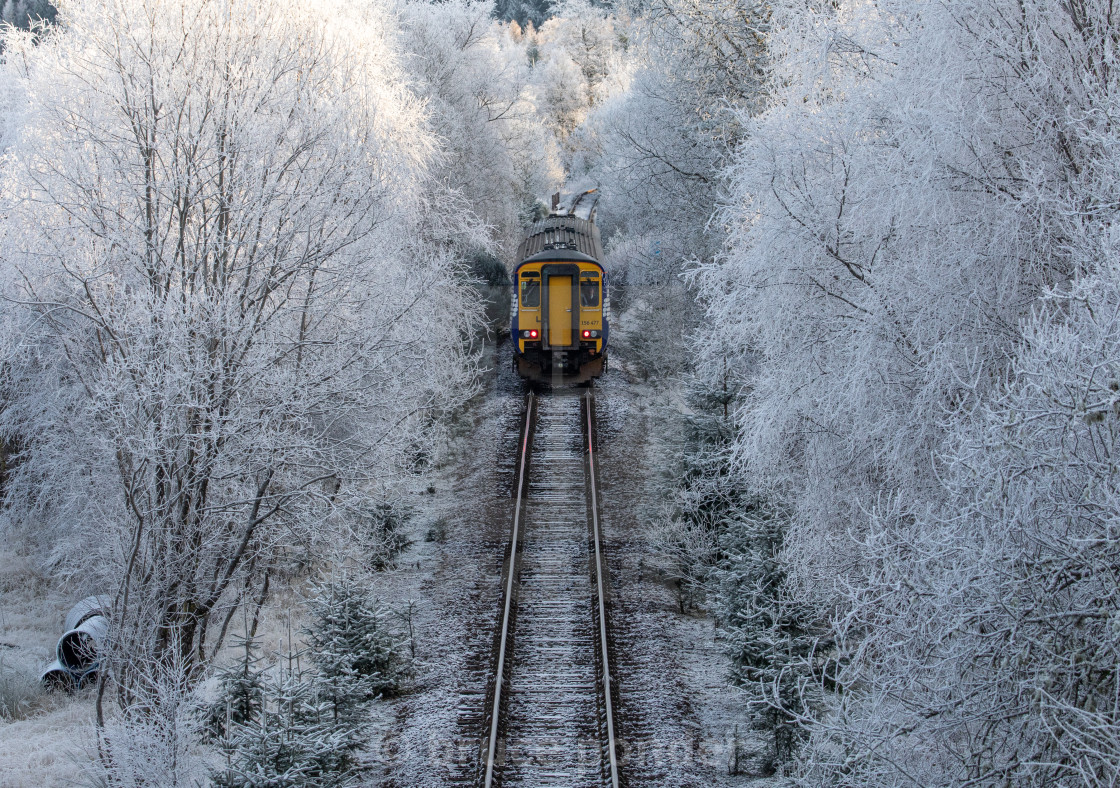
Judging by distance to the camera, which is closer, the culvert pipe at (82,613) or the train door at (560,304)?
the culvert pipe at (82,613)

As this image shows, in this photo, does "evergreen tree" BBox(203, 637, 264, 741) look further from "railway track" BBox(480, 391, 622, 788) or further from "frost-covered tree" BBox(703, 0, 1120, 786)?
"frost-covered tree" BBox(703, 0, 1120, 786)

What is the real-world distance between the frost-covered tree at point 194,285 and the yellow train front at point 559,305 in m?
7.66

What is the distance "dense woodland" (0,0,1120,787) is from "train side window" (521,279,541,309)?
468 cm

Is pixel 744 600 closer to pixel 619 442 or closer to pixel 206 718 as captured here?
pixel 206 718

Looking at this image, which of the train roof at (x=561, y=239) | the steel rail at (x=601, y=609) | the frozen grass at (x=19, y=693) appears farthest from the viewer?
the train roof at (x=561, y=239)

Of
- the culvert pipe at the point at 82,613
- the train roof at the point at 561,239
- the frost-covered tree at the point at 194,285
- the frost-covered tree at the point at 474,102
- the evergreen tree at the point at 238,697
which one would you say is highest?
the frost-covered tree at the point at 474,102

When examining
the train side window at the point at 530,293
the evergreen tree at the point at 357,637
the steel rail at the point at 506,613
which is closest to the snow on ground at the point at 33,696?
the evergreen tree at the point at 357,637

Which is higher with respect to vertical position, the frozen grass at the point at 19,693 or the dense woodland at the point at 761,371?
the dense woodland at the point at 761,371

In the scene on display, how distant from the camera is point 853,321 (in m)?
7.43

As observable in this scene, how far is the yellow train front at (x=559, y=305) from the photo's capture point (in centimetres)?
1847

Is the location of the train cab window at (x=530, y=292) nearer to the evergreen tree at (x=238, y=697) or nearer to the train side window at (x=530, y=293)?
the train side window at (x=530, y=293)

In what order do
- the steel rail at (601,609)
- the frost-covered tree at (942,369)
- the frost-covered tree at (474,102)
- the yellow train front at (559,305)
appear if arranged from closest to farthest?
the frost-covered tree at (942,369)
the steel rail at (601,609)
the yellow train front at (559,305)
the frost-covered tree at (474,102)

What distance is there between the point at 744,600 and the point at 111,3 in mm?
9217

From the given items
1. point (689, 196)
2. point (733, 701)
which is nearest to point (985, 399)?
point (733, 701)
